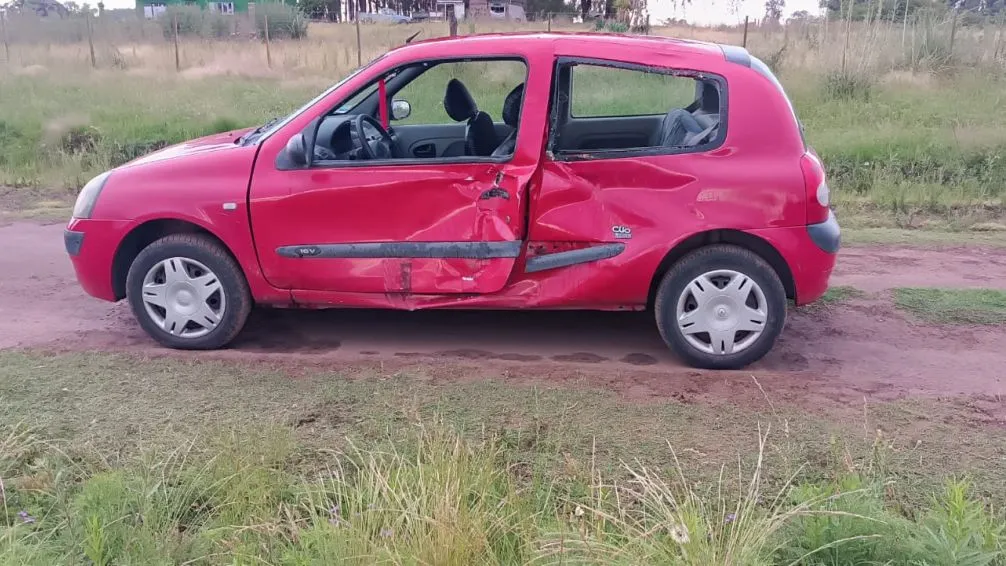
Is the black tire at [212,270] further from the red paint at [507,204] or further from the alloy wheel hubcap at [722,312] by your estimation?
the alloy wheel hubcap at [722,312]

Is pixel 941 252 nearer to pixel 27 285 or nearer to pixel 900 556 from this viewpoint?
pixel 900 556

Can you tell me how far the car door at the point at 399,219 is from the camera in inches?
180

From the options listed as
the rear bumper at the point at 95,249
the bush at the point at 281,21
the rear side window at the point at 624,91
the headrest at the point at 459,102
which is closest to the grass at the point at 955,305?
the rear side window at the point at 624,91

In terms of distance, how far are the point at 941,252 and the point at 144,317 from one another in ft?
20.7

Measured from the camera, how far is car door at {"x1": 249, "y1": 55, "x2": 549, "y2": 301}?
4582 millimetres

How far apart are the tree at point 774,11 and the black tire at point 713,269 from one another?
12.2 m

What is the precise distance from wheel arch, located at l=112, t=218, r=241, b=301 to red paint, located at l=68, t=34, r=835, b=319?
6 cm

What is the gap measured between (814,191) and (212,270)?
132 inches

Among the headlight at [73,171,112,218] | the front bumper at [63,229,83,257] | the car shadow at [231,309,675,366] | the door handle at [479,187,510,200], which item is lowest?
the car shadow at [231,309,675,366]

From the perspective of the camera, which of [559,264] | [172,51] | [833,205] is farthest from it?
[172,51]

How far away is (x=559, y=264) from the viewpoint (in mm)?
4652

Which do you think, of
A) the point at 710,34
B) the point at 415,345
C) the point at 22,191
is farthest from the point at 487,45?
the point at 710,34

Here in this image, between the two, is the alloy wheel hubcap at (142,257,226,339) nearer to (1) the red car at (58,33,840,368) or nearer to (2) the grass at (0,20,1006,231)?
(1) the red car at (58,33,840,368)

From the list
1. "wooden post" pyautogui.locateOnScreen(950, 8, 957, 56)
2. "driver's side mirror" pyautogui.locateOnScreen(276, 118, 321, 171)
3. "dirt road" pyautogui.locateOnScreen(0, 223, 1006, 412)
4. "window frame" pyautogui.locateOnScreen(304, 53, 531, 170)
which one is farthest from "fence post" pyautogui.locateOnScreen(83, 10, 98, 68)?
"wooden post" pyautogui.locateOnScreen(950, 8, 957, 56)
